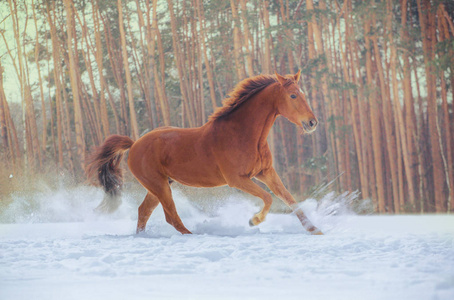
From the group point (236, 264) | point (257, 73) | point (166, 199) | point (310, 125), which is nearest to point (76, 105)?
point (257, 73)

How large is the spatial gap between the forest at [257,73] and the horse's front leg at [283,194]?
3.19m

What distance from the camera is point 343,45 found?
7.33 m

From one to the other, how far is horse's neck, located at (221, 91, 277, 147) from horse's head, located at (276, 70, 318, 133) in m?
0.07

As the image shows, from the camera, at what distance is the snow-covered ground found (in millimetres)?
1594

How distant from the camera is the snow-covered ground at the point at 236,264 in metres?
1.59

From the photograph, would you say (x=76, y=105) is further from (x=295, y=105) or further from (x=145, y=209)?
(x=295, y=105)

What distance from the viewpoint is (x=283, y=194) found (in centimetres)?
294

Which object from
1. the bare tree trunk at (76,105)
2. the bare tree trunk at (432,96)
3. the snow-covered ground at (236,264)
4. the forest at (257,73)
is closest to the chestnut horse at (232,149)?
the snow-covered ground at (236,264)

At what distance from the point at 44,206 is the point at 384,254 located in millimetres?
4380

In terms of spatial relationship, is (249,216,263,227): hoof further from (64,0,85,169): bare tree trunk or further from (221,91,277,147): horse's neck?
(64,0,85,169): bare tree trunk

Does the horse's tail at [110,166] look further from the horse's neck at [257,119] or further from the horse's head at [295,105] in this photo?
the horse's head at [295,105]

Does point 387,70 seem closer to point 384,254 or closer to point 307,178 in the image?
point 307,178

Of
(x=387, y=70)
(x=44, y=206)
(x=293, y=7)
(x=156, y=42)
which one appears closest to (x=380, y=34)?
(x=387, y=70)

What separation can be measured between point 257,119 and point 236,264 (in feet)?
3.78
